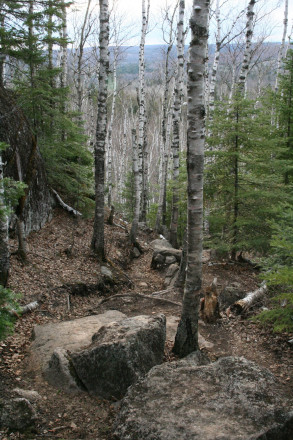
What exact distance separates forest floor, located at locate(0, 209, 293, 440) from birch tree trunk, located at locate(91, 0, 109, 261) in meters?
0.57

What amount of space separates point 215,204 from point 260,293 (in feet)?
13.7

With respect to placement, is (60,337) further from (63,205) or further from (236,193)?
(63,205)

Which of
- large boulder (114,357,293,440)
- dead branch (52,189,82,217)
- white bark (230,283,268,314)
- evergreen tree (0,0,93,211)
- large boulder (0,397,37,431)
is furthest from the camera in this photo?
dead branch (52,189,82,217)

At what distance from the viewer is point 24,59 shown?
361 inches

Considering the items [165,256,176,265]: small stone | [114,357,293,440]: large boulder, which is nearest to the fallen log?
[114,357,293,440]: large boulder

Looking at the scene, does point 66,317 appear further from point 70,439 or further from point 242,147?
point 242,147

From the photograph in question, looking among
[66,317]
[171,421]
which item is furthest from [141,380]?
[66,317]

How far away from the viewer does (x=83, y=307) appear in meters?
7.72

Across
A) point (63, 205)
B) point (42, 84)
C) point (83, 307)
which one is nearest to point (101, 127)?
point (42, 84)

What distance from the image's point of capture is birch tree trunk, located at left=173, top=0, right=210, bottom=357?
457cm

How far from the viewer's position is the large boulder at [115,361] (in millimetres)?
4227

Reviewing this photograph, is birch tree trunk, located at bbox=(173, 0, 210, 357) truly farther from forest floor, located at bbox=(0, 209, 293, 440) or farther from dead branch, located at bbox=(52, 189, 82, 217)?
dead branch, located at bbox=(52, 189, 82, 217)

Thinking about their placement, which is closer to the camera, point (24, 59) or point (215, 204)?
point (24, 59)

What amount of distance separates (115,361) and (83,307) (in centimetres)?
364
